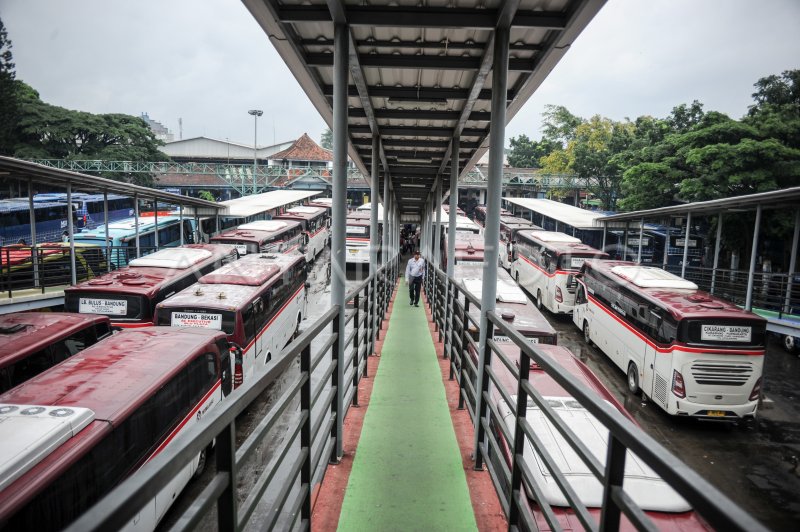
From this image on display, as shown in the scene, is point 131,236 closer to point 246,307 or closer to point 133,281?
point 133,281

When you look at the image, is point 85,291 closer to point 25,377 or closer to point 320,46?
point 25,377

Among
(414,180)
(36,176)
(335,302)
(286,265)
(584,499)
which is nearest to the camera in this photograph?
(584,499)

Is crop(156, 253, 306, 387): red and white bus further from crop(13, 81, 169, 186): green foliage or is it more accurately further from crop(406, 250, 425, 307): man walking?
crop(13, 81, 169, 186): green foliage

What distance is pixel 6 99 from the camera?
101 feet

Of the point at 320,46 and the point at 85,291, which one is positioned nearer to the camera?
the point at 320,46

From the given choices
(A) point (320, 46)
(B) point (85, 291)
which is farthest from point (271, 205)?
(A) point (320, 46)

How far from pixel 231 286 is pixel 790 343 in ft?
46.7

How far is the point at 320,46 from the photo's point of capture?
419 cm

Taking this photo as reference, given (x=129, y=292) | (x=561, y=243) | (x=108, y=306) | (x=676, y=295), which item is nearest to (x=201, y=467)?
(x=129, y=292)

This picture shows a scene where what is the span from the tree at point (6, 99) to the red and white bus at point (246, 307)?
106ft

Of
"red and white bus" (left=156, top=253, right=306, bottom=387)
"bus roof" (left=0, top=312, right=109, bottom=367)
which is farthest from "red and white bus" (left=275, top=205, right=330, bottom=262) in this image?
"bus roof" (left=0, top=312, right=109, bottom=367)

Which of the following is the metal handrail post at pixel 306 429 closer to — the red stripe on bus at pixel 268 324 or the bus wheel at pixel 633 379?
the red stripe on bus at pixel 268 324

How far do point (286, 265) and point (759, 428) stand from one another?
9607mm

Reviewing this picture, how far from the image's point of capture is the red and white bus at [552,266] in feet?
48.2
